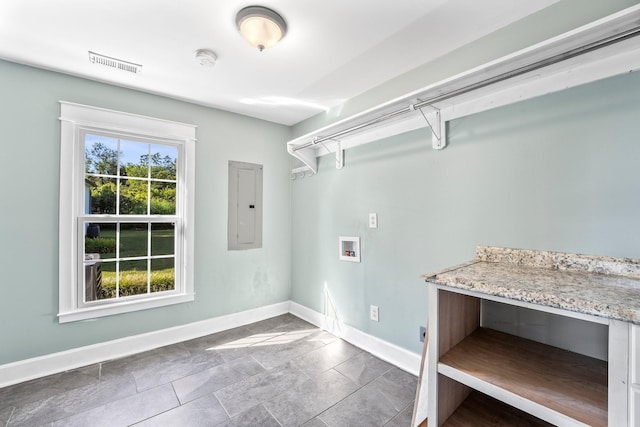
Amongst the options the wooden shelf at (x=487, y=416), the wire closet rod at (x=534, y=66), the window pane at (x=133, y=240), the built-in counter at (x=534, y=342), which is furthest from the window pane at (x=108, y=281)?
the wooden shelf at (x=487, y=416)

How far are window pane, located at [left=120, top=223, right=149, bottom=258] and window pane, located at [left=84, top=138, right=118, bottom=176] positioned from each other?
52 centimetres

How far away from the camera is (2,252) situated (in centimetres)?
210

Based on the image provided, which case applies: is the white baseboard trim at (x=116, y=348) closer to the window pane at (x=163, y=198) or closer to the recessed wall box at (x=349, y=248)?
the window pane at (x=163, y=198)

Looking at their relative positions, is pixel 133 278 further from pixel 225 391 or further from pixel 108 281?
pixel 225 391

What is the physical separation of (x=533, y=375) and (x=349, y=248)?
1824 mm

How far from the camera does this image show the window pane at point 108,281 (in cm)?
252

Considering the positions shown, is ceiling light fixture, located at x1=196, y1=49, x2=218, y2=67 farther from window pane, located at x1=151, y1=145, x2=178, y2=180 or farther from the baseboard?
the baseboard

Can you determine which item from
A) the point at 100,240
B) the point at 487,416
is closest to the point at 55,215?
the point at 100,240

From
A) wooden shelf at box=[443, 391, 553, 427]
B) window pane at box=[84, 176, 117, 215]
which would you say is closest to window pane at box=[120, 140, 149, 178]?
window pane at box=[84, 176, 117, 215]

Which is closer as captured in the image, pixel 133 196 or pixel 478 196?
pixel 478 196

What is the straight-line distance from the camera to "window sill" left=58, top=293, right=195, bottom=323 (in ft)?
7.62

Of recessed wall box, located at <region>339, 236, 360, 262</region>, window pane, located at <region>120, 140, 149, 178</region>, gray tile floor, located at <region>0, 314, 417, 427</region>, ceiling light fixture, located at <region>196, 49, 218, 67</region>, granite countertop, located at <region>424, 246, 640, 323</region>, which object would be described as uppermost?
ceiling light fixture, located at <region>196, 49, 218, 67</region>

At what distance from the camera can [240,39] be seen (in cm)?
189

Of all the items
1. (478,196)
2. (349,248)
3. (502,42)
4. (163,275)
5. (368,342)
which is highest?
(502,42)
